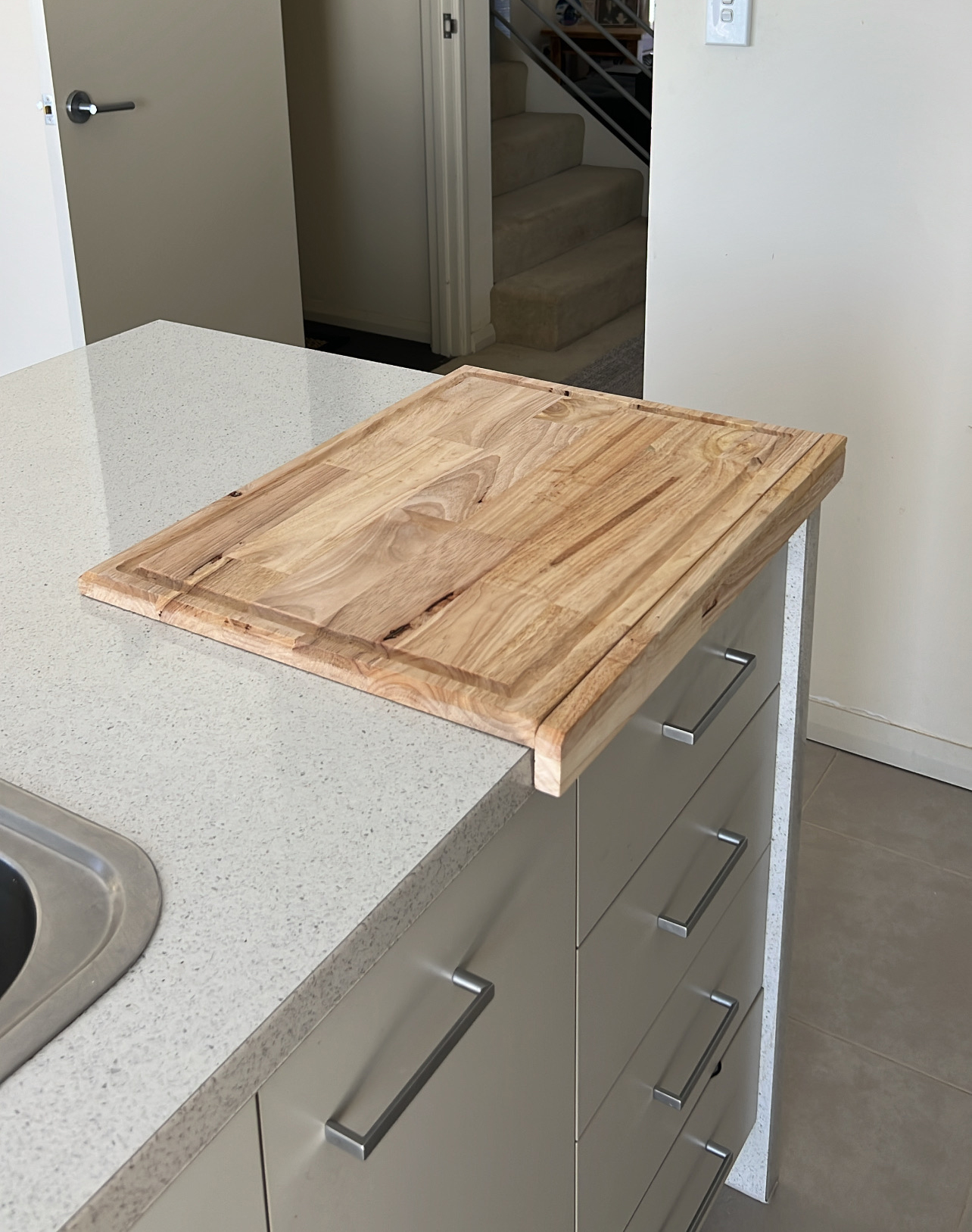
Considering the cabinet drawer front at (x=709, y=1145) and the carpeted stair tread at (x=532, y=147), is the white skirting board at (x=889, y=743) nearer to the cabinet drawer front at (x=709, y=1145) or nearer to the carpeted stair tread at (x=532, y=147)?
the cabinet drawer front at (x=709, y=1145)

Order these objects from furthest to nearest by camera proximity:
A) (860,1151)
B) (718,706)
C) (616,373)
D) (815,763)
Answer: (616,373)
(815,763)
(860,1151)
(718,706)

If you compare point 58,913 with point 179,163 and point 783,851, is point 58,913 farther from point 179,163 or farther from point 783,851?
point 179,163

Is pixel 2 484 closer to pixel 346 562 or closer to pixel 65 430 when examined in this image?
pixel 65 430

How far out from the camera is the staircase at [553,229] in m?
4.26

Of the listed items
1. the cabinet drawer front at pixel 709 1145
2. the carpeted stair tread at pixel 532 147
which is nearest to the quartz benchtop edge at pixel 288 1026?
the cabinet drawer front at pixel 709 1145

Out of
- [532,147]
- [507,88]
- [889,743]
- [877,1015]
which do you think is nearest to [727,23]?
[889,743]

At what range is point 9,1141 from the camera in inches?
19.5

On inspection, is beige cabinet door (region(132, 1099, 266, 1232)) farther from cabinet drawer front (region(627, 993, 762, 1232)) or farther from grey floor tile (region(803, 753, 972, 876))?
grey floor tile (region(803, 753, 972, 876))

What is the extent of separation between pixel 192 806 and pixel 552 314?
369 cm

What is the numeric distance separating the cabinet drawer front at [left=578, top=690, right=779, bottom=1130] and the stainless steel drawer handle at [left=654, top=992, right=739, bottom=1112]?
10cm

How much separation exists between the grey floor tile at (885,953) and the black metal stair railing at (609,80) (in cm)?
358

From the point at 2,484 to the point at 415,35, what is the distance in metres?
3.35

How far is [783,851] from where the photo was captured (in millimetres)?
1320

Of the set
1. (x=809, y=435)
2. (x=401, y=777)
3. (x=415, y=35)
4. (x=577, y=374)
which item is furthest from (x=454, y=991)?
(x=415, y=35)
